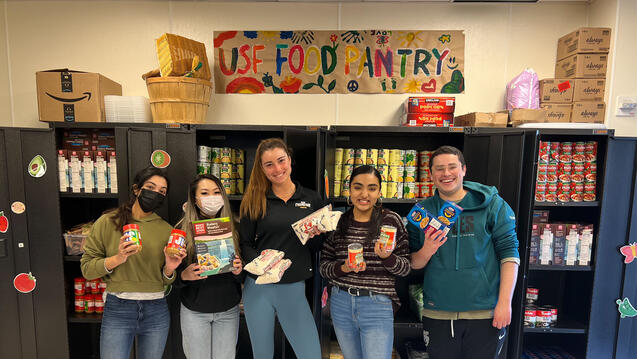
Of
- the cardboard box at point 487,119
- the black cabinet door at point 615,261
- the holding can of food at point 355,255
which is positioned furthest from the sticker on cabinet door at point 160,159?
the black cabinet door at point 615,261

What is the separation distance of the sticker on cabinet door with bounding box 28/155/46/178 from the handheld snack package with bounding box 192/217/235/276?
1686mm

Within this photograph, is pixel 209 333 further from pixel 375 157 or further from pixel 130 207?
pixel 375 157

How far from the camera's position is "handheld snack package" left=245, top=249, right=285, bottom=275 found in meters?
1.88

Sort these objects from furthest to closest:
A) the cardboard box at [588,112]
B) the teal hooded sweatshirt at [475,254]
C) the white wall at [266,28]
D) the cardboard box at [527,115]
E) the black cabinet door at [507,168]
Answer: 1. the white wall at [266,28]
2. the cardboard box at [588,112]
3. the cardboard box at [527,115]
4. the black cabinet door at [507,168]
5. the teal hooded sweatshirt at [475,254]

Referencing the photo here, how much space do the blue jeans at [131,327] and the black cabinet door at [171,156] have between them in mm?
699

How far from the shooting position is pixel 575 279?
9.21 ft

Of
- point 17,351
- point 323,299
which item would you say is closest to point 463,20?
point 323,299

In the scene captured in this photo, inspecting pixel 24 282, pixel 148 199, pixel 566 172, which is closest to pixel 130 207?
pixel 148 199

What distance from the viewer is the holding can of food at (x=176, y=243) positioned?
5.90 ft

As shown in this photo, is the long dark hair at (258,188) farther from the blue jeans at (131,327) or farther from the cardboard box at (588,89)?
the cardboard box at (588,89)

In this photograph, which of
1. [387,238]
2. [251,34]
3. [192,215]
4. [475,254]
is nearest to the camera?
[387,238]

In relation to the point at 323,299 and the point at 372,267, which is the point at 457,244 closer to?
the point at 372,267

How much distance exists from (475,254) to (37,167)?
132 inches

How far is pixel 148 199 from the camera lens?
1971 millimetres
